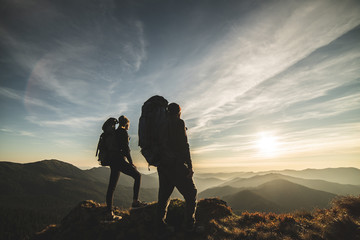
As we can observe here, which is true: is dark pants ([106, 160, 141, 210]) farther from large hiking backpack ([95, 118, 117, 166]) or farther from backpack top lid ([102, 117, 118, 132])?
backpack top lid ([102, 117, 118, 132])

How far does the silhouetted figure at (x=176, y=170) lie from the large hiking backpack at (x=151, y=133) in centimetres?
15

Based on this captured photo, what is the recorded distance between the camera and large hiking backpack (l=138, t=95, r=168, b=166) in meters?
4.27

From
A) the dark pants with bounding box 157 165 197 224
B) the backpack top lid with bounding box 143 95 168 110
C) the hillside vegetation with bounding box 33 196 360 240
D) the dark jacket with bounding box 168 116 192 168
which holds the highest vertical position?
the backpack top lid with bounding box 143 95 168 110

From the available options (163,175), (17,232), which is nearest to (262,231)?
(163,175)

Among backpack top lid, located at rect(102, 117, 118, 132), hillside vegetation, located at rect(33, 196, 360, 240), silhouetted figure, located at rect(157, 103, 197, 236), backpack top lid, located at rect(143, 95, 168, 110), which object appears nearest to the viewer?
silhouetted figure, located at rect(157, 103, 197, 236)

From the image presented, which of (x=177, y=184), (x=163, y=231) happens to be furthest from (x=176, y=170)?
(x=163, y=231)

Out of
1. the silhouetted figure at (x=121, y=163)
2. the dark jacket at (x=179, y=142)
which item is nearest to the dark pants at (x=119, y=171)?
the silhouetted figure at (x=121, y=163)

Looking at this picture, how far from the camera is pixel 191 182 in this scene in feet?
14.3

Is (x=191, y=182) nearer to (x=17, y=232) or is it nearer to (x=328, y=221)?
(x=328, y=221)

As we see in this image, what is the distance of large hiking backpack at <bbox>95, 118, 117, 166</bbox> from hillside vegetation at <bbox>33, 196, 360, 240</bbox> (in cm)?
204

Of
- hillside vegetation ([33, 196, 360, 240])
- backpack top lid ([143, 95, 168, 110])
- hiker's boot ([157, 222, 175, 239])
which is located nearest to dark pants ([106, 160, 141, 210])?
hillside vegetation ([33, 196, 360, 240])

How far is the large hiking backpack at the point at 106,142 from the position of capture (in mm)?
5652

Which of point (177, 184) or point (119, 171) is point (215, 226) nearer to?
point (177, 184)

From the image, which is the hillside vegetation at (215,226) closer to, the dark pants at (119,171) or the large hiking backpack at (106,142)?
the dark pants at (119,171)
